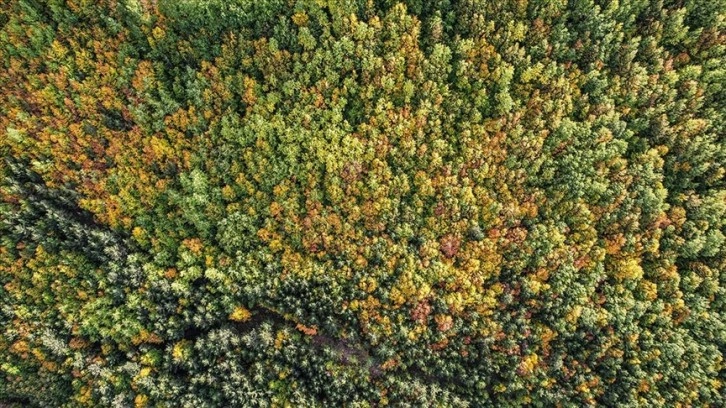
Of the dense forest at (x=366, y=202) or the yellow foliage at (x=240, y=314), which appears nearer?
the dense forest at (x=366, y=202)

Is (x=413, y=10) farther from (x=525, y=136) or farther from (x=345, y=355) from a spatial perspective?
(x=345, y=355)

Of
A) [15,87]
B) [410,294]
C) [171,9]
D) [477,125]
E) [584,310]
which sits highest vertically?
[171,9]

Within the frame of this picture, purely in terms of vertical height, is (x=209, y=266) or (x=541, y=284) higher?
(x=541, y=284)

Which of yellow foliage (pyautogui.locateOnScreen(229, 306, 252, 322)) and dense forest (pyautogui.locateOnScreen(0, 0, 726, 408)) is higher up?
dense forest (pyautogui.locateOnScreen(0, 0, 726, 408))

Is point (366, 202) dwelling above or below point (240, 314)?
above

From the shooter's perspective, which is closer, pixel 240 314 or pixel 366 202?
pixel 240 314

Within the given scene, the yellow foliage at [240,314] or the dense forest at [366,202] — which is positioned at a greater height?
the dense forest at [366,202]

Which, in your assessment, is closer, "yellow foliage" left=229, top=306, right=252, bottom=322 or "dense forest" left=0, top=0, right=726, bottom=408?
"dense forest" left=0, top=0, right=726, bottom=408

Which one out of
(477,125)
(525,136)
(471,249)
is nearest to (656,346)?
(471,249)
